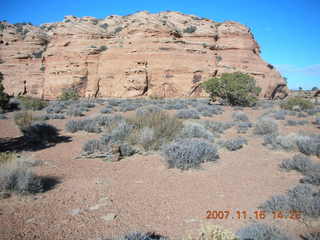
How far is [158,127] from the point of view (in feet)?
24.7

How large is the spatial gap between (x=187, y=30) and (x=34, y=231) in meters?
35.2

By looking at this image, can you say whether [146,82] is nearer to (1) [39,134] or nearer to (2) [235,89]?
(2) [235,89]

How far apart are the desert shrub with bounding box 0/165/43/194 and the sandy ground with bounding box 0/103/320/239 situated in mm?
169

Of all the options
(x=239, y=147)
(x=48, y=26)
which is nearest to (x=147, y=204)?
(x=239, y=147)

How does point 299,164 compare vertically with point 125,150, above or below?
above

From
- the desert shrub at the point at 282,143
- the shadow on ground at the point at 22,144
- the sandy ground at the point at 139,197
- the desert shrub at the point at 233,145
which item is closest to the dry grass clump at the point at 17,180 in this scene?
the sandy ground at the point at 139,197

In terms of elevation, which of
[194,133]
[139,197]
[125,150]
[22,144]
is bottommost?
[22,144]

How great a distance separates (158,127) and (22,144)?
16.5 feet

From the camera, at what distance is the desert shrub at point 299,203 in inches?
123

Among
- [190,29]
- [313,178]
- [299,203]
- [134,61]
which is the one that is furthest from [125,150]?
[190,29]

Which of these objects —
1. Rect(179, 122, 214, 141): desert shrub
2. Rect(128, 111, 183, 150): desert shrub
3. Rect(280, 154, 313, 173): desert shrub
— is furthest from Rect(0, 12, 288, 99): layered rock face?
Rect(280, 154, 313, 173): desert shrub

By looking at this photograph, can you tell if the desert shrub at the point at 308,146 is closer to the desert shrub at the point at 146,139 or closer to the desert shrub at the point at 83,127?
the desert shrub at the point at 146,139

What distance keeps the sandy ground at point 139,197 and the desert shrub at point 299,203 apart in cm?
21

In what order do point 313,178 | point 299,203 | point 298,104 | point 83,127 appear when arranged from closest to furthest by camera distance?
1. point 299,203
2. point 313,178
3. point 83,127
4. point 298,104
